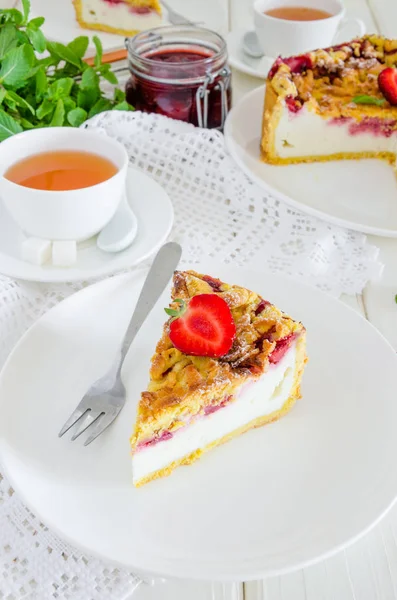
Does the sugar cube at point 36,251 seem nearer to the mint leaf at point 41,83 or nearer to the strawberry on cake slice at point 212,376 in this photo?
the strawberry on cake slice at point 212,376

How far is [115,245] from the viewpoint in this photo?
199 centimetres

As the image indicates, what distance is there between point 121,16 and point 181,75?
4.13 feet

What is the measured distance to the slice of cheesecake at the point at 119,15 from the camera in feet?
11.3

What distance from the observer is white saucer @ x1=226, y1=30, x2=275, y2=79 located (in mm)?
3078

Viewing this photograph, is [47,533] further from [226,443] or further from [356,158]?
[356,158]

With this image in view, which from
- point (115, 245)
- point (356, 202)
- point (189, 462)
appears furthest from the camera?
point (356, 202)

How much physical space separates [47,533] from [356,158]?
6.11 ft

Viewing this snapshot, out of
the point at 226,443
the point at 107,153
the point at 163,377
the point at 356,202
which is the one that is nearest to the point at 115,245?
the point at 107,153

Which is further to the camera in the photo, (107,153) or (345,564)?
(107,153)

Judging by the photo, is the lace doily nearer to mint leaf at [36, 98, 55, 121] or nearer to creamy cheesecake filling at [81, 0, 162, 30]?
mint leaf at [36, 98, 55, 121]

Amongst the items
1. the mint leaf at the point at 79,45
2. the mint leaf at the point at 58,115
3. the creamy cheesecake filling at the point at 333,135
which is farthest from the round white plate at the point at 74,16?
the creamy cheesecake filling at the point at 333,135

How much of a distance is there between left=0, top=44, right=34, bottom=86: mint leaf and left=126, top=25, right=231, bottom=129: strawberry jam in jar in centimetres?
38

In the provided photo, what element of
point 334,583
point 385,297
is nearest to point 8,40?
point 385,297

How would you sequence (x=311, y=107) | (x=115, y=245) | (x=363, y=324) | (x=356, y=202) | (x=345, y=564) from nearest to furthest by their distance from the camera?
(x=345, y=564) → (x=363, y=324) → (x=115, y=245) → (x=356, y=202) → (x=311, y=107)
